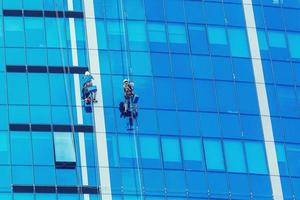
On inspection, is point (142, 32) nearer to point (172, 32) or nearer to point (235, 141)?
point (172, 32)

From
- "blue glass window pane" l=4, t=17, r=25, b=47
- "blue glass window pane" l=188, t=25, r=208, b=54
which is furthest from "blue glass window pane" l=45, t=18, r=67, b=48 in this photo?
"blue glass window pane" l=188, t=25, r=208, b=54

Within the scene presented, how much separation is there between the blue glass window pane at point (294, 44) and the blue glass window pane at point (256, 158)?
790cm

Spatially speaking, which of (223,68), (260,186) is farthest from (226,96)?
(260,186)

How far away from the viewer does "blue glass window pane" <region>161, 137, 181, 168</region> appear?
340 feet

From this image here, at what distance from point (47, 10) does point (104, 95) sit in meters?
7.29

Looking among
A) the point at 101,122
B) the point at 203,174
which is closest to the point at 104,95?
the point at 101,122

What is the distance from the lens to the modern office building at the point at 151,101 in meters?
102

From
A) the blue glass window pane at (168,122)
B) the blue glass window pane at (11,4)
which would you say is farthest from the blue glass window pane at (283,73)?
the blue glass window pane at (11,4)

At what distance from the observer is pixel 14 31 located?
10625 centimetres

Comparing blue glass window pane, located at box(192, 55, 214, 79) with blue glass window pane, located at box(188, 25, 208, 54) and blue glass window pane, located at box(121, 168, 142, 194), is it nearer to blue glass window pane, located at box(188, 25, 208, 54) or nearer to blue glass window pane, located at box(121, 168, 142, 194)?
blue glass window pane, located at box(188, 25, 208, 54)

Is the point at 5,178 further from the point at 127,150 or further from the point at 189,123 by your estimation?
the point at 189,123

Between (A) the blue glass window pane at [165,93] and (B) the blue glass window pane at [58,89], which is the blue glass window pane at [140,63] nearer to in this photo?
(A) the blue glass window pane at [165,93]

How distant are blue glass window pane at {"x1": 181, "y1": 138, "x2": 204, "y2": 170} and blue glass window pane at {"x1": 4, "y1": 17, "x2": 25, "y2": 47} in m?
12.9

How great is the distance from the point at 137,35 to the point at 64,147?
1009 centimetres
